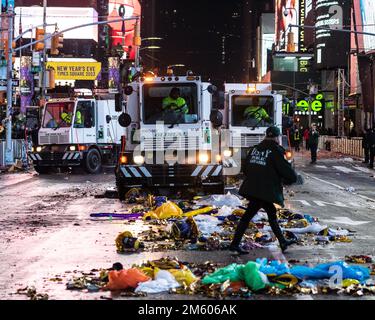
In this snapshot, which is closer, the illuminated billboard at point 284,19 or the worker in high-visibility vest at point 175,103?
the worker in high-visibility vest at point 175,103

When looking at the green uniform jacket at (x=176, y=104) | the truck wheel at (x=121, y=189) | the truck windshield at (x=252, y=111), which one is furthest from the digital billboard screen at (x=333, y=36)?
the truck wheel at (x=121, y=189)

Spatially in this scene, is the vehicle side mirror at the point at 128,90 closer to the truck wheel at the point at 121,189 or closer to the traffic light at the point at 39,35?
the truck wheel at the point at 121,189

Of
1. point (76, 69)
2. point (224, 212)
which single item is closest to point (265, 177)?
point (224, 212)

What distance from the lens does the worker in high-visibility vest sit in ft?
68.5

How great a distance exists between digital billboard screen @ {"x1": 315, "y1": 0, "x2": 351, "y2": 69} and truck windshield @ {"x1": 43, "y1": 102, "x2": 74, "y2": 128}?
2436 inches

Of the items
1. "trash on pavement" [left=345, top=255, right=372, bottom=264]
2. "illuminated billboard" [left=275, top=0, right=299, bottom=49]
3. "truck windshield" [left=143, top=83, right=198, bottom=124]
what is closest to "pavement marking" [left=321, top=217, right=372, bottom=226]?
"trash on pavement" [left=345, top=255, right=372, bottom=264]

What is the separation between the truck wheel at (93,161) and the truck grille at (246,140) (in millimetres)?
8035

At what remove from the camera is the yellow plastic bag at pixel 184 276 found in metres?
8.95

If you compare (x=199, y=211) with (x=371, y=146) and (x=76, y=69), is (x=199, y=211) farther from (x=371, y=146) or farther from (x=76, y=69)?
(x=76, y=69)

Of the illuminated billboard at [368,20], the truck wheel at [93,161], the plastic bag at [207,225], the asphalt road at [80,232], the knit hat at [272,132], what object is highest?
the illuminated billboard at [368,20]

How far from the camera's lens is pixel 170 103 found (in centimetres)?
2103

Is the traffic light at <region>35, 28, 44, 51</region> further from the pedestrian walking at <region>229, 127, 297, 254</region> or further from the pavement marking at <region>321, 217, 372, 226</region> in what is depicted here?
the pedestrian walking at <region>229, 127, 297, 254</region>

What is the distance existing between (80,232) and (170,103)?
25.1ft
